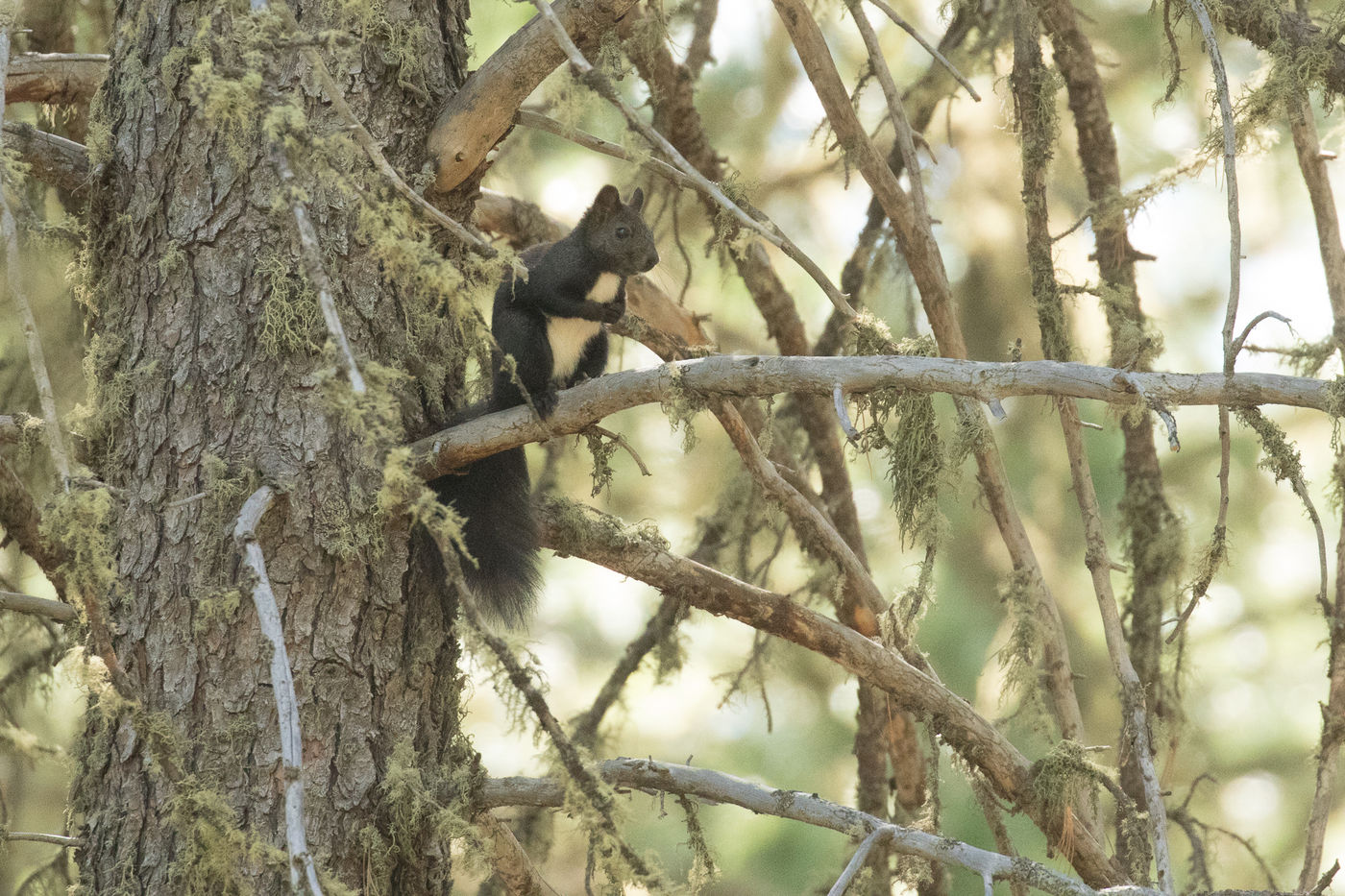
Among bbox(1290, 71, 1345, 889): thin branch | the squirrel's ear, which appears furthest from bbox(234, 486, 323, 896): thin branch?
bbox(1290, 71, 1345, 889): thin branch

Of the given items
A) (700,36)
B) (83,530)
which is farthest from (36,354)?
(700,36)

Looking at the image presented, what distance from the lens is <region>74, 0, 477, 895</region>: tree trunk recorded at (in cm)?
207

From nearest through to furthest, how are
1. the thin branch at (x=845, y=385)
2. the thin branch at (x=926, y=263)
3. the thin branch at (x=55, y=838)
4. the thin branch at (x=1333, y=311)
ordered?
the thin branch at (x=845, y=385) < the thin branch at (x=55, y=838) < the thin branch at (x=1333, y=311) < the thin branch at (x=926, y=263)

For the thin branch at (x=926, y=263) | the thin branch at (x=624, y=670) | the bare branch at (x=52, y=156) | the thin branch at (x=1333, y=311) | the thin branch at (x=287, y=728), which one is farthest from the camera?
the thin branch at (x=624, y=670)

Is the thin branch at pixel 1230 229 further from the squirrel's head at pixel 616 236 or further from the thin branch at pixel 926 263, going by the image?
the squirrel's head at pixel 616 236

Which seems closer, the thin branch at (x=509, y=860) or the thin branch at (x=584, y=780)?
the thin branch at (x=584, y=780)

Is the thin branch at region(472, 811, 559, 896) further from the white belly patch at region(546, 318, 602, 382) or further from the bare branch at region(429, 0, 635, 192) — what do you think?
the bare branch at region(429, 0, 635, 192)

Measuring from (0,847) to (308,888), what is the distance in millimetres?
1379

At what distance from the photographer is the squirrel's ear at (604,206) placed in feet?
11.7

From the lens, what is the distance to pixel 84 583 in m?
1.70

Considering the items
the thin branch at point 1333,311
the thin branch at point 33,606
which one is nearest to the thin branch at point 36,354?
the thin branch at point 33,606

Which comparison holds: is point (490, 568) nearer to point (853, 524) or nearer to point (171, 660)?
point (171, 660)

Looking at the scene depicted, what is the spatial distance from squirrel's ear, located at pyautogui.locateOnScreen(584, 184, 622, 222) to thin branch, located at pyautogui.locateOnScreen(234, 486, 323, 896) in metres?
1.98

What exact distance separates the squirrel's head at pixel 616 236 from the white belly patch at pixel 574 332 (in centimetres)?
5
